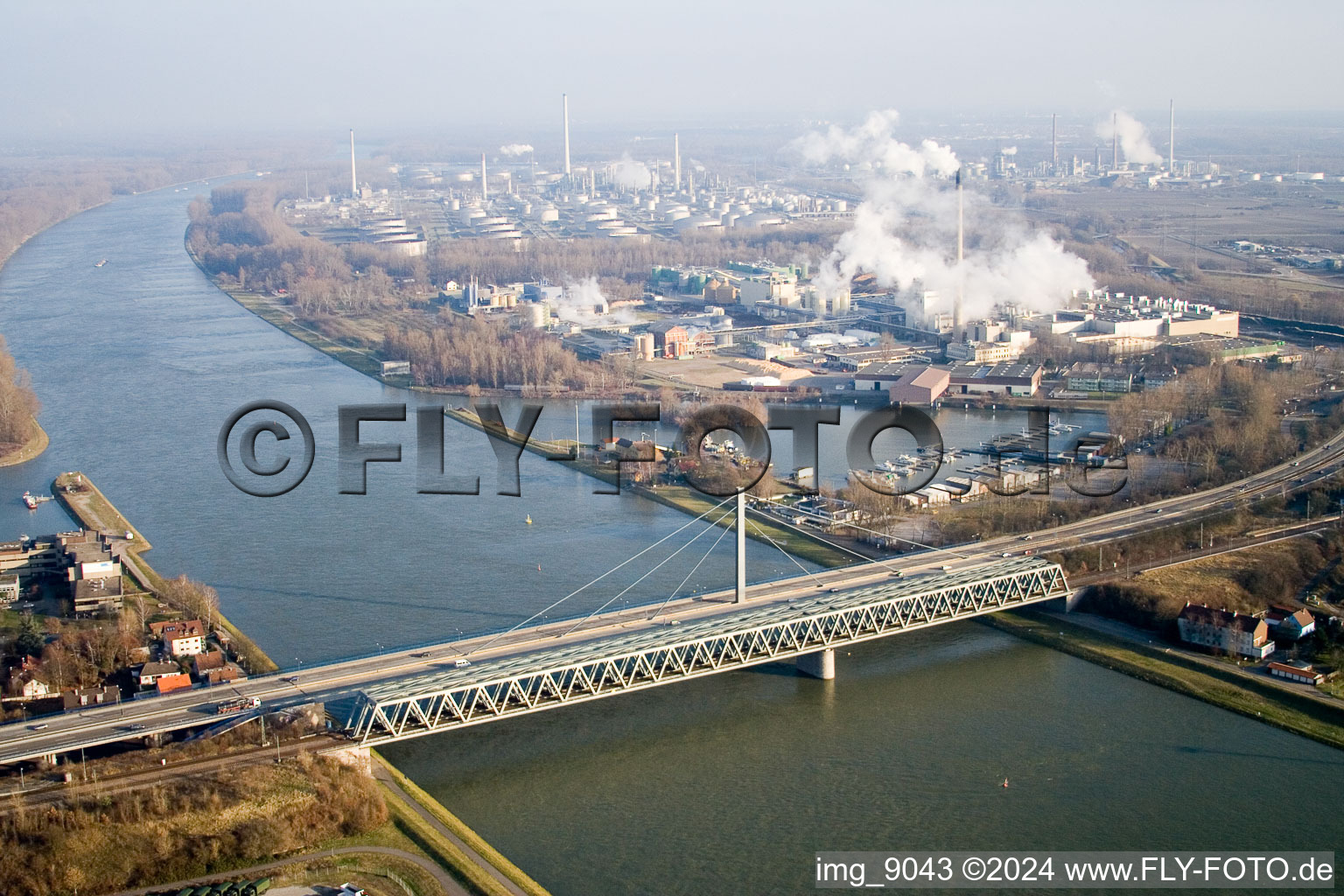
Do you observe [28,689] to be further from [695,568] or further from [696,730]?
[695,568]

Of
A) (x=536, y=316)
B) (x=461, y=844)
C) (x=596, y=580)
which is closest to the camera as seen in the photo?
(x=461, y=844)

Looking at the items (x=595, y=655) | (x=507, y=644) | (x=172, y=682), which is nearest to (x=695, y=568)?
(x=507, y=644)

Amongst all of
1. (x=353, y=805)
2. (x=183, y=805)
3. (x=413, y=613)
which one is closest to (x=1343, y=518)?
(x=413, y=613)

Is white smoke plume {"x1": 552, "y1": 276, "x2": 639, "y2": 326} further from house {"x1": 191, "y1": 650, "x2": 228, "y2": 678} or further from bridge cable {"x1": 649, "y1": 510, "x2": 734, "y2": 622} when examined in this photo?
house {"x1": 191, "y1": 650, "x2": 228, "y2": 678}

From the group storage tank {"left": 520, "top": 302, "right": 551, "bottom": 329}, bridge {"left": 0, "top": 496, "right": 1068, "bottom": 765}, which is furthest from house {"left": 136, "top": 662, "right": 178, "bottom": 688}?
storage tank {"left": 520, "top": 302, "right": 551, "bottom": 329}

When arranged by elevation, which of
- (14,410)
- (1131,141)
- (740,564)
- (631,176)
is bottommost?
(740,564)

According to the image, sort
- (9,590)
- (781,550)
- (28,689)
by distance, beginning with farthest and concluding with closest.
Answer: (781,550)
(9,590)
(28,689)

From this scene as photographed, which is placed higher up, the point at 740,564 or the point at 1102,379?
the point at 1102,379

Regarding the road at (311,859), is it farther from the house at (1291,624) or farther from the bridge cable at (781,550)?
the house at (1291,624)
